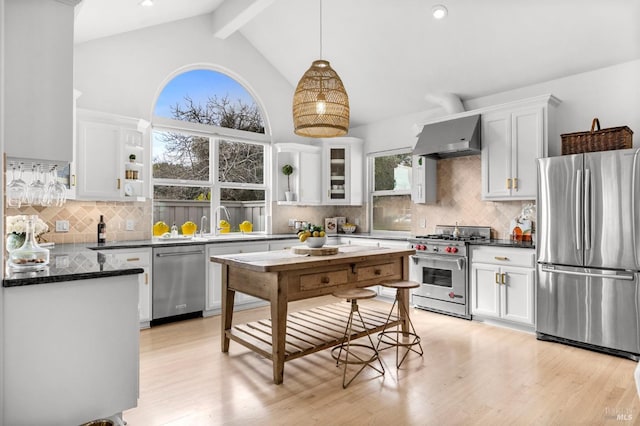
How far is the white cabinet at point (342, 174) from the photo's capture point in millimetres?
6492

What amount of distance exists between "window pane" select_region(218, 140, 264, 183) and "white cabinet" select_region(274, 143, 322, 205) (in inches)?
11.6

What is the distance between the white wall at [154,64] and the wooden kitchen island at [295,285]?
2589 mm

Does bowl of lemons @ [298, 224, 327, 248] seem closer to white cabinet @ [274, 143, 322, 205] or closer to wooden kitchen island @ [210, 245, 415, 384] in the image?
wooden kitchen island @ [210, 245, 415, 384]

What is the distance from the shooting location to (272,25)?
558 cm

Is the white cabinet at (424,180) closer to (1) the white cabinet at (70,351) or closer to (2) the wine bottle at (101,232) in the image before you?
(2) the wine bottle at (101,232)

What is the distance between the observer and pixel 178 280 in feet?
15.1

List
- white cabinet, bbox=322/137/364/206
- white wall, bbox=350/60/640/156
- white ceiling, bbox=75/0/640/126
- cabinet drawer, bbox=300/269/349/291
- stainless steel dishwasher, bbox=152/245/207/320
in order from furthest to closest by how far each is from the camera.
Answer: white cabinet, bbox=322/137/364/206, stainless steel dishwasher, bbox=152/245/207/320, white wall, bbox=350/60/640/156, white ceiling, bbox=75/0/640/126, cabinet drawer, bbox=300/269/349/291

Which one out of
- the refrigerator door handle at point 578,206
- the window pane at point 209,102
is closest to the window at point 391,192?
the window pane at point 209,102

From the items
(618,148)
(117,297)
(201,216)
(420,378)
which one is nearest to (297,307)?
(201,216)

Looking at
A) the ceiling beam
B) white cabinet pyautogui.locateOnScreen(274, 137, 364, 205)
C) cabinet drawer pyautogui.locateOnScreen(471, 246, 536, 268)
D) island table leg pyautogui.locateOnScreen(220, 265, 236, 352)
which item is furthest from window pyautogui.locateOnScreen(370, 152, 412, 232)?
island table leg pyautogui.locateOnScreen(220, 265, 236, 352)

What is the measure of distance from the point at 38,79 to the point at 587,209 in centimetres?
429

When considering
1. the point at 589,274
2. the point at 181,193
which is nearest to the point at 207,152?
the point at 181,193

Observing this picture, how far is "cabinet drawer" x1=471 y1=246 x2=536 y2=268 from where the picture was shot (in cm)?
416

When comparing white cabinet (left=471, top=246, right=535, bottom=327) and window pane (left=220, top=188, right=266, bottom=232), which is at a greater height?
window pane (left=220, top=188, right=266, bottom=232)
